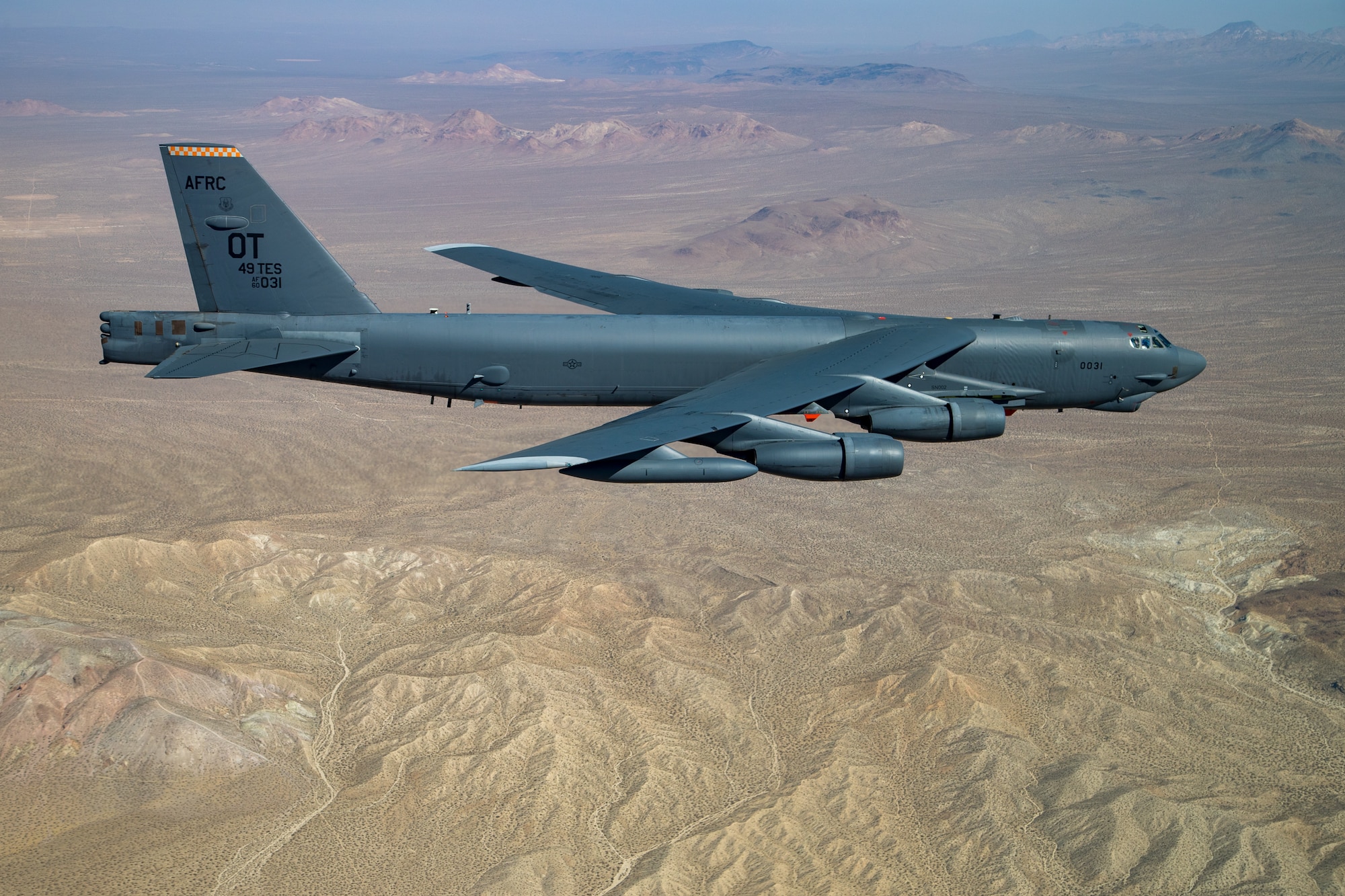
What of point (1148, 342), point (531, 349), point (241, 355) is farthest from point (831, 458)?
point (241, 355)

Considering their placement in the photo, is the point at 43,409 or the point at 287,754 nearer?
the point at 287,754

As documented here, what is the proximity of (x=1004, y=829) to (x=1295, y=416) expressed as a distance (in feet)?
209

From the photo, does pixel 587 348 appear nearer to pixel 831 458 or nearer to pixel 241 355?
pixel 831 458

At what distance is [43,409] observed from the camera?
98062 mm

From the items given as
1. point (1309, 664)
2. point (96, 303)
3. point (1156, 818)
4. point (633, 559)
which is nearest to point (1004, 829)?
point (1156, 818)

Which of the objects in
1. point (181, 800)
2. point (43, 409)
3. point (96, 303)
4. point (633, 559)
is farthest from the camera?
point (96, 303)

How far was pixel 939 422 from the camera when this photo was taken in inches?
1484

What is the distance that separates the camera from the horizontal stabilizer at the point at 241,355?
1469 inches

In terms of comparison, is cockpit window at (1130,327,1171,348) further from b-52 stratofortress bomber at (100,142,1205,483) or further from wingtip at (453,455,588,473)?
wingtip at (453,455,588,473)

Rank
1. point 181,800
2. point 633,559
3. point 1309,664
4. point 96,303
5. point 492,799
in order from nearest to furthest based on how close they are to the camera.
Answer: point 181,800, point 492,799, point 1309,664, point 633,559, point 96,303

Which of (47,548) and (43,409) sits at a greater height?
(43,409)

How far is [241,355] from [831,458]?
832 inches

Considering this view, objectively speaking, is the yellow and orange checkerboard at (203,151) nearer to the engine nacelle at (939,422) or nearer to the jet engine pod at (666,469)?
the jet engine pod at (666,469)

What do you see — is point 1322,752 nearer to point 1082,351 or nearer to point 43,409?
point 1082,351
